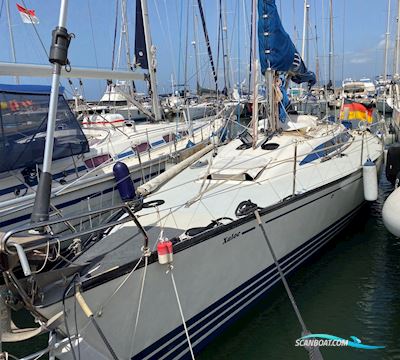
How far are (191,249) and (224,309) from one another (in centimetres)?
115

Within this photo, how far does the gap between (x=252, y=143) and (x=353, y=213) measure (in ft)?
8.18

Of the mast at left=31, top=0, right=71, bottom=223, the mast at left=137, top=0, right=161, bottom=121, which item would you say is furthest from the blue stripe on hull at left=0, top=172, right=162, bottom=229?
the mast at left=31, top=0, right=71, bottom=223

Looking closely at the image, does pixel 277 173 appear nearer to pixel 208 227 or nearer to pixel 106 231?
pixel 208 227

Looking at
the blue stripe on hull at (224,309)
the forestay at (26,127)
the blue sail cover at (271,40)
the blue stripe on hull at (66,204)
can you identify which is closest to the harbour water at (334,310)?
the blue stripe on hull at (224,309)

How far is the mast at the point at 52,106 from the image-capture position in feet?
11.5

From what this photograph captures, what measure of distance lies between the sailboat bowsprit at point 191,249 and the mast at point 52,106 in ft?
0.96

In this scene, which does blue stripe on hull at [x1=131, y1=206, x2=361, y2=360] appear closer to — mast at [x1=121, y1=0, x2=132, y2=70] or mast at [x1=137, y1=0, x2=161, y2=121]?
mast at [x1=137, y1=0, x2=161, y2=121]

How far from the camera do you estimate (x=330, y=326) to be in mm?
5266

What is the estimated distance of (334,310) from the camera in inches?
221

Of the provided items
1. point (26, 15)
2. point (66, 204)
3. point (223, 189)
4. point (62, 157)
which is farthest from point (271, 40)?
point (26, 15)

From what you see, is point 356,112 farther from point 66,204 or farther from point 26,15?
point 26,15

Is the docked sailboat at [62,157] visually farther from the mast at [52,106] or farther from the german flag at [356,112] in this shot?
the german flag at [356,112]

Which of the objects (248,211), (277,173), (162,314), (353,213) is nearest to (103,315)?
(162,314)

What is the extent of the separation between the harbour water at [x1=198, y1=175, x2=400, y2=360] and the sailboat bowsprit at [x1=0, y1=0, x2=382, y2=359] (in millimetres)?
257
